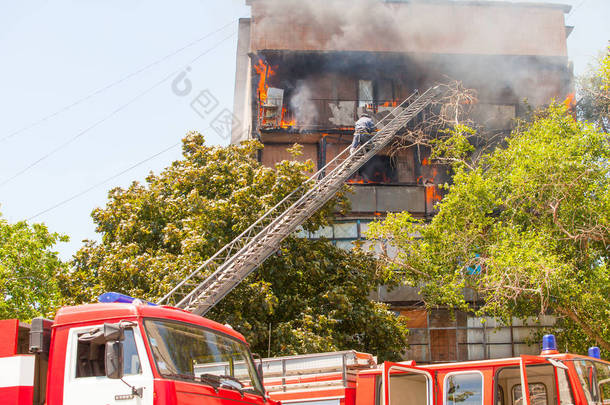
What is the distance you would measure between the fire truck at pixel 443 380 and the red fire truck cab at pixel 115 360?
10.8 ft

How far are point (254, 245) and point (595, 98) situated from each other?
1698cm

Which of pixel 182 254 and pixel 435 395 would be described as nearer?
pixel 435 395

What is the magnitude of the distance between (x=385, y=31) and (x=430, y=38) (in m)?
2.03

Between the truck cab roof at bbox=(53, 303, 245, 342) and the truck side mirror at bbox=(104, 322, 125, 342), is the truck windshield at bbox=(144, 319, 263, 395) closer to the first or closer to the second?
the truck cab roof at bbox=(53, 303, 245, 342)

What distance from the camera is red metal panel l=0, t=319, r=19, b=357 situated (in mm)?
7695

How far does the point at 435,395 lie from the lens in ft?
36.2

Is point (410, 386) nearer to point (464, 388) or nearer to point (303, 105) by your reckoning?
point (464, 388)

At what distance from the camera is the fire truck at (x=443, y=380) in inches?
402

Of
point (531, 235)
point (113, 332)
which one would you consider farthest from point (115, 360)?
point (531, 235)

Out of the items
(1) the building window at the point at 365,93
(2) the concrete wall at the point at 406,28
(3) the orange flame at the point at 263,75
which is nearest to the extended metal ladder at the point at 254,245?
(1) the building window at the point at 365,93

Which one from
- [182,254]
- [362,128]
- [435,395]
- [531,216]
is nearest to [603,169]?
[531,216]

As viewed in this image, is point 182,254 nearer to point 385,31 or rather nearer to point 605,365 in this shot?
point 605,365

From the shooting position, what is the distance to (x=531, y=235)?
703 inches

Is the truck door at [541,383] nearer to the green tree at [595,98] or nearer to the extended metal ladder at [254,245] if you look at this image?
the extended metal ladder at [254,245]
